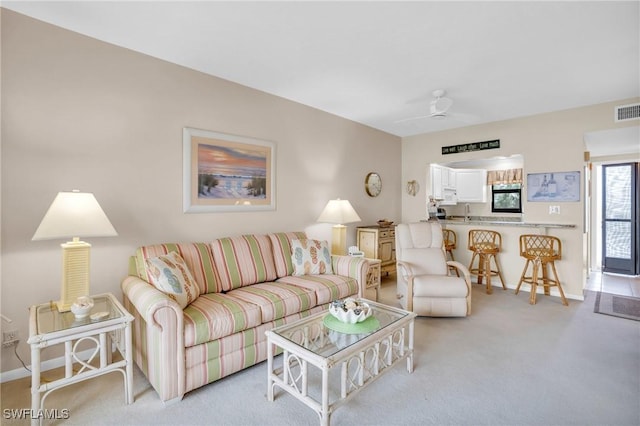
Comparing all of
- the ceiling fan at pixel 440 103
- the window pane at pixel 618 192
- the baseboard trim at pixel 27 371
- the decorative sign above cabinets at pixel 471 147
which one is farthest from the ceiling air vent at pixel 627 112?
the baseboard trim at pixel 27 371

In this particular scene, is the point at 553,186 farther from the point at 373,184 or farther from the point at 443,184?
the point at 373,184

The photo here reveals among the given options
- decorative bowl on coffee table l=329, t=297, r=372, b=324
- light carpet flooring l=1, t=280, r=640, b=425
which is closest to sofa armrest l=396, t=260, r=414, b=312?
light carpet flooring l=1, t=280, r=640, b=425

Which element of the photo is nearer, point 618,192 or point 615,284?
point 615,284

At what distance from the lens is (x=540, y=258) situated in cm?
400

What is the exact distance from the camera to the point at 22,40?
Result: 2193 millimetres

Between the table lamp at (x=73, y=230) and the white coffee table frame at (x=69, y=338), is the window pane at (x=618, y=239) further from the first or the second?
the table lamp at (x=73, y=230)

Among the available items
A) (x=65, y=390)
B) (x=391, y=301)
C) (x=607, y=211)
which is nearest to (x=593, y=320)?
(x=391, y=301)

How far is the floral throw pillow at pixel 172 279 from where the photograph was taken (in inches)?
85.9

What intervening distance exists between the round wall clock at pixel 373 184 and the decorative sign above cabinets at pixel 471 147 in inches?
48.2

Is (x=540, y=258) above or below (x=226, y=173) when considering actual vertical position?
below

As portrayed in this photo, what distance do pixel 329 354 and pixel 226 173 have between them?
221cm

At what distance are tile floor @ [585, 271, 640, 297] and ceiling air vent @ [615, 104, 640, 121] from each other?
243 cm

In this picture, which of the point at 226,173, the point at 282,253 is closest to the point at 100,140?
the point at 226,173

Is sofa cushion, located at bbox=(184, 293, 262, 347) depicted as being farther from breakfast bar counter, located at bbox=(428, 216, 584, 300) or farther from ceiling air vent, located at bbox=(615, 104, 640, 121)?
ceiling air vent, located at bbox=(615, 104, 640, 121)
